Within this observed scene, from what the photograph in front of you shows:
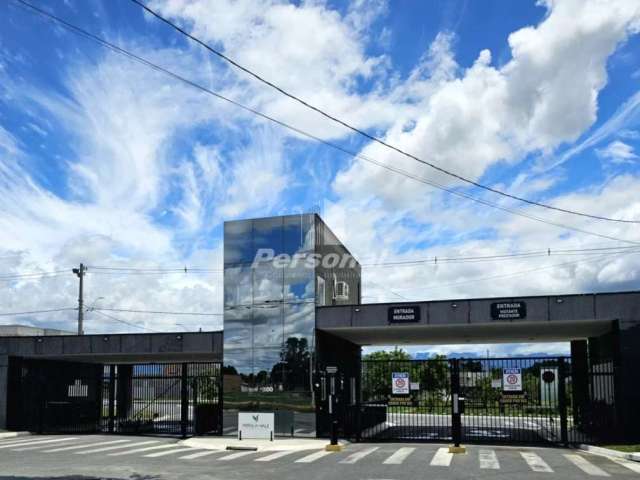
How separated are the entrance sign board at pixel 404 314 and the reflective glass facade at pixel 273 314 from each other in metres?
2.89

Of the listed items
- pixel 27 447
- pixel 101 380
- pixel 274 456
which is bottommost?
pixel 27 447

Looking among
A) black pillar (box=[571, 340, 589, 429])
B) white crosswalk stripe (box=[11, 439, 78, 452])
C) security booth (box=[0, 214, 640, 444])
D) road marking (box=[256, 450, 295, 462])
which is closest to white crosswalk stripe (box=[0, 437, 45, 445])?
white crosswalk stripe (box=[11, 439, 78, 452])

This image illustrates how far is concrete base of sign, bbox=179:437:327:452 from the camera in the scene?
71.5 ft

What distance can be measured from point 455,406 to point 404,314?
4206mm

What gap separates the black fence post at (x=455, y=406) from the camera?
2038 centimetres

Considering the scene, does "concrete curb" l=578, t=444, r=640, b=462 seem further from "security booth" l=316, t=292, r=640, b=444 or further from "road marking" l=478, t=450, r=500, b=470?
"road marking" l=478, t=450, r=500, b=470

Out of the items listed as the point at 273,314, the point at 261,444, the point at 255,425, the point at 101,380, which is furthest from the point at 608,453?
the point at 101,380

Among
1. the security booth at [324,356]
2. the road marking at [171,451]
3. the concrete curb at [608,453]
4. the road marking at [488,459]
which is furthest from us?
the security booth at [324,356]

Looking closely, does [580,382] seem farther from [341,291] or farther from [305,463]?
[305,463]

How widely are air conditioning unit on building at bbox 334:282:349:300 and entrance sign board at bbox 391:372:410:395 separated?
5.42 meters

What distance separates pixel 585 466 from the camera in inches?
650

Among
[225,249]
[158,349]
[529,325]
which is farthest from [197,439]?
[529,325]

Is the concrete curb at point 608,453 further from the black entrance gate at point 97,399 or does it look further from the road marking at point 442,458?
the black entrance gate at point 97,399

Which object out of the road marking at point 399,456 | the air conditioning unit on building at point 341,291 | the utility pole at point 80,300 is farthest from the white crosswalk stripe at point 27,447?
the utility pole at point 80,300
